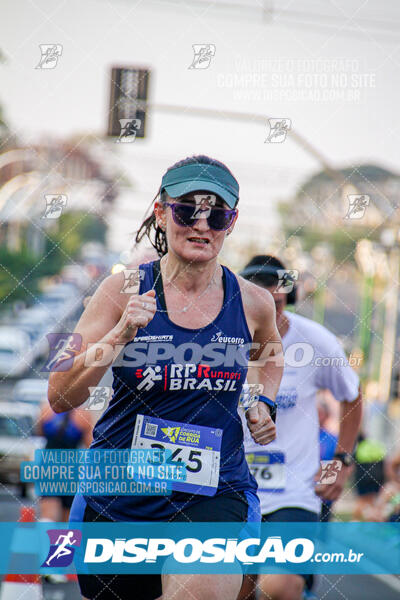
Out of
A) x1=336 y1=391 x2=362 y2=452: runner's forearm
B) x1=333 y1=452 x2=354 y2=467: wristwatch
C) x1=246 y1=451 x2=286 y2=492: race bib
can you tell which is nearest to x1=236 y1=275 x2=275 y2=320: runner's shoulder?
x1=246 y1=451 x2=286 y2=492: race bib

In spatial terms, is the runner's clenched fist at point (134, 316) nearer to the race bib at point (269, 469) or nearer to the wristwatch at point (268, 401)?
the wristwatch at point (268, 401)

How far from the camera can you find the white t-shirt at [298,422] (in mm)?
4379

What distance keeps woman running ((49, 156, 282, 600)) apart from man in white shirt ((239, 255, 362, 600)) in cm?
88

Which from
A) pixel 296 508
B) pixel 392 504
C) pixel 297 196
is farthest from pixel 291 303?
pixel 392 504

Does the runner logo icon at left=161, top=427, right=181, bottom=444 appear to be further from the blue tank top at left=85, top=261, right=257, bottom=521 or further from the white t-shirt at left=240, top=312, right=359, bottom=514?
the white t-shirt at left=240, top=312, right=359, bottom=514

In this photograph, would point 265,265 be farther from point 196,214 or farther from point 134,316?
point 134,316

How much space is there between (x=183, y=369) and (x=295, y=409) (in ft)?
4.42

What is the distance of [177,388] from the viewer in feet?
10.7

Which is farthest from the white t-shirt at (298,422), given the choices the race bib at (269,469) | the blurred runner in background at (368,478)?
the blurred runner in background at (368,478)

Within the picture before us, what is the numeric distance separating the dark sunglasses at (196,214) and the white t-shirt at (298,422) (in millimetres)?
1157

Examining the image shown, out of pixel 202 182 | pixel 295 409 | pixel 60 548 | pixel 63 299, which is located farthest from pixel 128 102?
pixel 63 299

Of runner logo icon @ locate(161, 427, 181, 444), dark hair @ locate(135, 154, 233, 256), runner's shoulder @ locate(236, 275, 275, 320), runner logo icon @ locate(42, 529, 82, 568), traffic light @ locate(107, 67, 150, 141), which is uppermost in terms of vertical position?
traffic light @ locate(107, 67, 150, 141)

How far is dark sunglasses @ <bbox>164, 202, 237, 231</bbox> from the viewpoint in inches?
131

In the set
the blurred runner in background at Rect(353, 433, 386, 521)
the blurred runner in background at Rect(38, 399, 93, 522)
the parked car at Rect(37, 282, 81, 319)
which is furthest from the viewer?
the blurred runner in background at Rect(353, 433, 386, 521)
